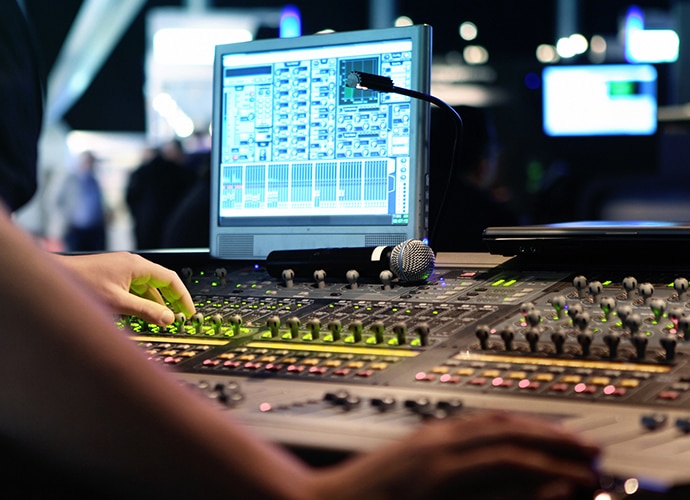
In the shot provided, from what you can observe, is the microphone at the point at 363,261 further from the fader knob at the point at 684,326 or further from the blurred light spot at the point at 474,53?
the blurred light spot at the point at 474,53

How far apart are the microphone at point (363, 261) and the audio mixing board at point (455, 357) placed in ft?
0.12

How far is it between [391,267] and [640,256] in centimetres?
44

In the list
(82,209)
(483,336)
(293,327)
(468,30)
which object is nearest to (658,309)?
(483,336)

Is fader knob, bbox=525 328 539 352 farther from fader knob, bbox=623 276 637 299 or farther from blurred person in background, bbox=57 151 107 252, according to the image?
blurred person in background, bbox=57 151 107 252

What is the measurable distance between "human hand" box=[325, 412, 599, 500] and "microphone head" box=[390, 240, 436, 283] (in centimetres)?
102

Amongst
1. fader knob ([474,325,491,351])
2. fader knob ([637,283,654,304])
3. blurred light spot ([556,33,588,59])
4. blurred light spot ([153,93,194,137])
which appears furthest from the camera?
blurred light spot ([556,33,588,59])

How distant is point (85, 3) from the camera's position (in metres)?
12.5

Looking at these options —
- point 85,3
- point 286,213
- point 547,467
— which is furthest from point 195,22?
point 547,467

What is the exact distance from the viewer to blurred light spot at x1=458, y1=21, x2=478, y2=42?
12156 millimetres

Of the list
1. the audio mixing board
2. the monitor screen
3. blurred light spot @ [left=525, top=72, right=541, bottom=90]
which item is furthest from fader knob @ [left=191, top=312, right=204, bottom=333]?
blurred light spot @ [left=525, top=72, right=541, bottom=90]

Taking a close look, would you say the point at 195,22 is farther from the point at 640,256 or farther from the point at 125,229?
the point at 640,256

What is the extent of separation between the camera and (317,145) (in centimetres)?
205

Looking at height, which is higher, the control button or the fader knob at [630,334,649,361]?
the fader knob at [630,334,649,361]

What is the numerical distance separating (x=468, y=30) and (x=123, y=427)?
1211 cm
